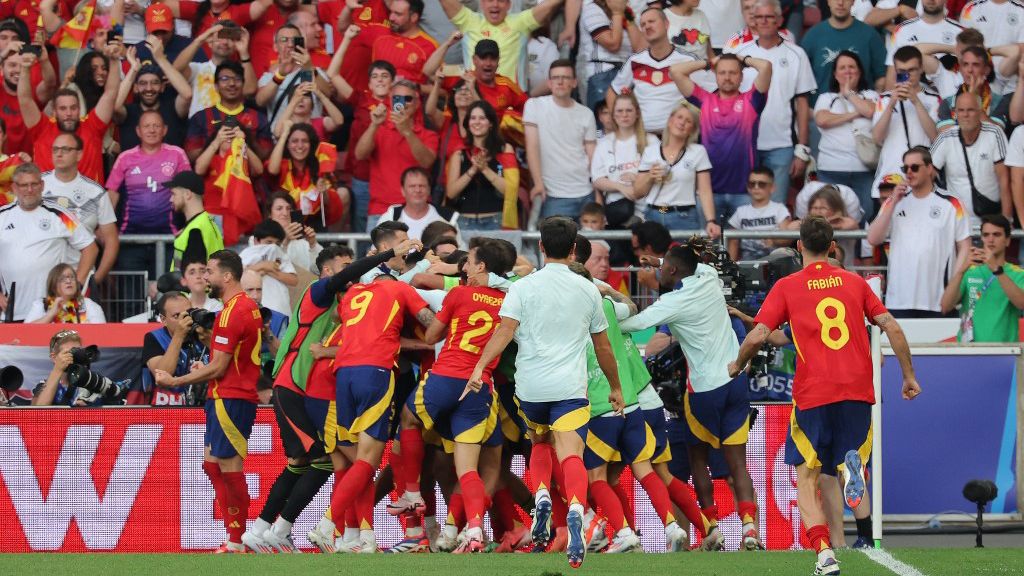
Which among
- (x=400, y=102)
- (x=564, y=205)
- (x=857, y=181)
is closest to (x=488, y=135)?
(x=400, y=102)

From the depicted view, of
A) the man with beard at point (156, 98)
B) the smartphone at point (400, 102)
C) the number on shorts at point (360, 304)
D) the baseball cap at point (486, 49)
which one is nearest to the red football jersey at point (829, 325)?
the number on shorts at point (360, 304)

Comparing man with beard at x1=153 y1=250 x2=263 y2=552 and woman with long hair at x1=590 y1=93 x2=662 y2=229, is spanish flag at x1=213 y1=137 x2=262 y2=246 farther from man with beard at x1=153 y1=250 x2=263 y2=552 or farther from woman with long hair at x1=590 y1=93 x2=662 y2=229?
man with beard at x1=153 y1=250 x2=263 y2=552

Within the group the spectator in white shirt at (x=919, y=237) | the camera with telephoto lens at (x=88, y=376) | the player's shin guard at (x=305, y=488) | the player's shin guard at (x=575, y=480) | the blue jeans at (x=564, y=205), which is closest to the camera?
the player's shin guard at (x=575, y=480)

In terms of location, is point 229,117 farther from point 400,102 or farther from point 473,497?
point 473,497

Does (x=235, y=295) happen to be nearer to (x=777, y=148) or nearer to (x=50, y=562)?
(x=50, y=562)

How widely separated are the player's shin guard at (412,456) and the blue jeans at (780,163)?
244 inches

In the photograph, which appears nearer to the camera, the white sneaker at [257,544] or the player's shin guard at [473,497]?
the player's shin guard at [473,497]

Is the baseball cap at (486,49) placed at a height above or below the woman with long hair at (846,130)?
above

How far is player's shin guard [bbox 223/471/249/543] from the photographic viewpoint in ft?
38.1

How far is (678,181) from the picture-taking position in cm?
1517

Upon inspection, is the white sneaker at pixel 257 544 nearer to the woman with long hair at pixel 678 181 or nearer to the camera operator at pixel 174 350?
the camera operator at pixel 174 350

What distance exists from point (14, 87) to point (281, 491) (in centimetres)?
694

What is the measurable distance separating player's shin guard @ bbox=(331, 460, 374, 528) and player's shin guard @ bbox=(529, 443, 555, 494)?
1.31 metres

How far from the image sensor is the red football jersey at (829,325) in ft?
30.2
